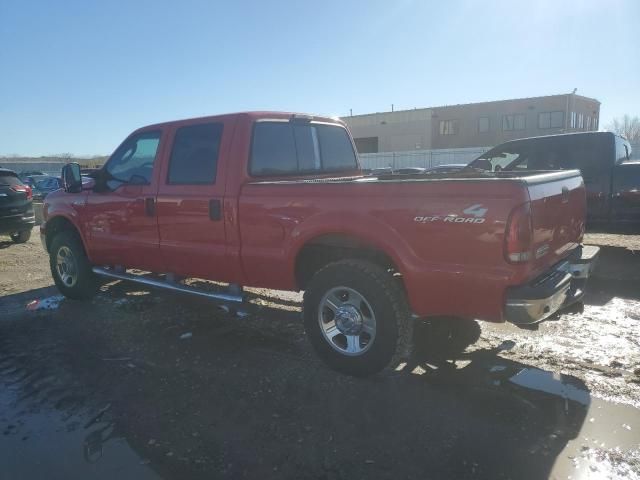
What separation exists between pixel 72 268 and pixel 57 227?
588 millimetres

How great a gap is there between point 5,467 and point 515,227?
3311mm

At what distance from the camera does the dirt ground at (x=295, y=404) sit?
2.79m

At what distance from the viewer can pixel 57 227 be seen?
6301mm

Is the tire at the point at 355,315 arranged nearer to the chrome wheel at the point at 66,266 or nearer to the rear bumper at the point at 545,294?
the rear bumper at the point at 545,294

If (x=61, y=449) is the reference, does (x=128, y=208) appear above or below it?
above

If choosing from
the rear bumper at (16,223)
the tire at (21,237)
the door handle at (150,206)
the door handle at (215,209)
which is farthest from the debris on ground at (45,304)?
the tire at (21,237)

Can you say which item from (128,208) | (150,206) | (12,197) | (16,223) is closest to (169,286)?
(150,206)

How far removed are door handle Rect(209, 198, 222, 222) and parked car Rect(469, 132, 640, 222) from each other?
4.39m

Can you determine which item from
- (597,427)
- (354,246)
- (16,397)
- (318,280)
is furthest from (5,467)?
(597,427)

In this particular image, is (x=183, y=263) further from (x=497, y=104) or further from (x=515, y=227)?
(x=497, y=104)

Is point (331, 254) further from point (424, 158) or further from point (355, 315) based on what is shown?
point (424, 158)

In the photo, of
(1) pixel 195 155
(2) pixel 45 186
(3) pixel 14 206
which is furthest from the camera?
(2) pixel 45 186

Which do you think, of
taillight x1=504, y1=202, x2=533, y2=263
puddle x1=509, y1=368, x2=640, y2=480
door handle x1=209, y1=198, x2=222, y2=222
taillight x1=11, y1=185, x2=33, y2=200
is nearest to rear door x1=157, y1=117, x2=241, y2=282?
door handle x1=209, y1=198, x2=222, y2=222

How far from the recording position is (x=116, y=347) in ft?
15.1
